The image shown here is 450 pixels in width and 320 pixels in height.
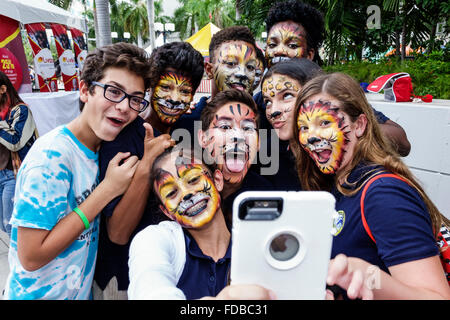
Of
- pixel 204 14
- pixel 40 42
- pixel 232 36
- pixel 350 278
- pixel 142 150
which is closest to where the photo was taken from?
pixel 350 278

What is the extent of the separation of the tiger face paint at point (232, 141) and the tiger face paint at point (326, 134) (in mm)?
331

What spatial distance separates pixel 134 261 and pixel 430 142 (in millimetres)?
4651

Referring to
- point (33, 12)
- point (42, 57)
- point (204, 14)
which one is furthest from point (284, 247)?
point (204, 14)

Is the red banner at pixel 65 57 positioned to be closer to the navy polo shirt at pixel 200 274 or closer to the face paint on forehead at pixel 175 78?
the face paint on forehead at pixel 175 78

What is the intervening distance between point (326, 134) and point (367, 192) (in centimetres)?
35

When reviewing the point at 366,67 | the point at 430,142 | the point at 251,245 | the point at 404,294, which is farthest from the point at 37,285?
the point at 366,67

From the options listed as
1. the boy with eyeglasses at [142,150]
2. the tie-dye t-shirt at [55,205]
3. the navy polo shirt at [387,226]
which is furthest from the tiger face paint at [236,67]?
the navy polo shirt at [387,226]

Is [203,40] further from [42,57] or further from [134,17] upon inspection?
[134,17]

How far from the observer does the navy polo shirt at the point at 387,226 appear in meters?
1.13

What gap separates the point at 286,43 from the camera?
268 cm

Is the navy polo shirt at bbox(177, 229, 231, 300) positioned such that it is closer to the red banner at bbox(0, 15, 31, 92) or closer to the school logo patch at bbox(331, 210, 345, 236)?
the school logo patch at bbox(331, 210, 345, 236)

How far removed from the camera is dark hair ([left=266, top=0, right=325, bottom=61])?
2.78 m
